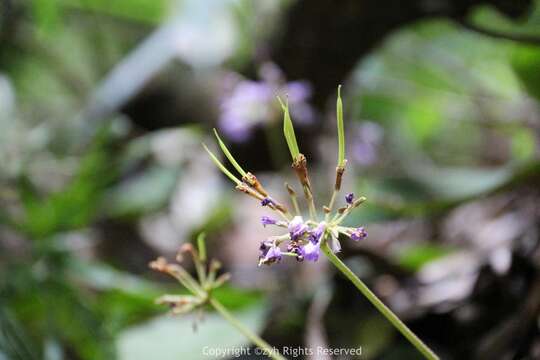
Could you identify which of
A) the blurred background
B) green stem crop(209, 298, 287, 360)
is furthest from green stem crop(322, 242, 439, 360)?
the blurred background

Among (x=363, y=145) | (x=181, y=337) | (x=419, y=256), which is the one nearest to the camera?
(x=181, y=337)

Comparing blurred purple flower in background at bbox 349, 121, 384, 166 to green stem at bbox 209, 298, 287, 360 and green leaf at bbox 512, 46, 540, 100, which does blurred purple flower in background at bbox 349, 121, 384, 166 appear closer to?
green leaf at bbox 512, 46, 540, 100

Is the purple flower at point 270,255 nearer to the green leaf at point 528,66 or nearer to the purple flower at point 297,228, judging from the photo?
the purple flower at point 297,228

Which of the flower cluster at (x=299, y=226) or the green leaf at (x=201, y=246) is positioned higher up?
the green leaf at (x=201, y=246)

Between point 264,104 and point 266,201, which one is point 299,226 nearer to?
point 266,201

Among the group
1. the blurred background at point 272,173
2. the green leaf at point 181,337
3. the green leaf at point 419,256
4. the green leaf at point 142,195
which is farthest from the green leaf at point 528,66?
the green leaf at point 142,195

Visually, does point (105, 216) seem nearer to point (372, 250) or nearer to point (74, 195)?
point (74, 195)

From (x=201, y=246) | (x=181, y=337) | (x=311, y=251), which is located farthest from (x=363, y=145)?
(x=311, y=251)
